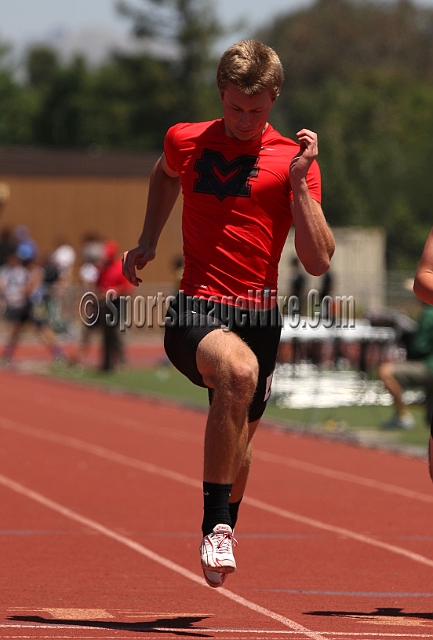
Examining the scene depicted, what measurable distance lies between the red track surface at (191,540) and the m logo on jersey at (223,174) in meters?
1.71

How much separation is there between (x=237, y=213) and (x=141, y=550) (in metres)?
2.71

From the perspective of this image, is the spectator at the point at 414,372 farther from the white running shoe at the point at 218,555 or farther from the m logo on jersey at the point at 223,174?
the white running shoe at the point at 218,555

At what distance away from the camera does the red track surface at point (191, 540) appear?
5.49 m

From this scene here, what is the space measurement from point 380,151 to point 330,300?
3699cm

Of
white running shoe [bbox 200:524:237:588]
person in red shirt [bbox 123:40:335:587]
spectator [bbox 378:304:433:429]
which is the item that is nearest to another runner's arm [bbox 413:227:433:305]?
person in red shirt [bbox 123:40:335:587]

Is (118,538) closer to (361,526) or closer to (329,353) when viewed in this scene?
(361,526)

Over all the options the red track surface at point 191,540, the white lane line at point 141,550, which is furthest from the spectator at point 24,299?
the white lane line at point 141,550

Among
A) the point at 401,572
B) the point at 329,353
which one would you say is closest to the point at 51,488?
the point at 401,572

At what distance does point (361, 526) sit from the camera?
28.1 feet

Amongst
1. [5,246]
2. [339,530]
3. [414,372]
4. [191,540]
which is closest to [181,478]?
[339,530]

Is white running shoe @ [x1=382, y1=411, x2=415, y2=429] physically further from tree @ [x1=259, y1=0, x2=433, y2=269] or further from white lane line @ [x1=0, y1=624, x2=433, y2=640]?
tree @ [x1=259, y1=0, x2=433, y2=269]

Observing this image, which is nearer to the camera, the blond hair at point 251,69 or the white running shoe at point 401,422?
the blond hair at point 251,69

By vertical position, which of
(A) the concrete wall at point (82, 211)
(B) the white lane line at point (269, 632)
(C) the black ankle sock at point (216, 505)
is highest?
(A) the concrete wall at point (82, 211)

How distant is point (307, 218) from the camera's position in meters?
5.20
